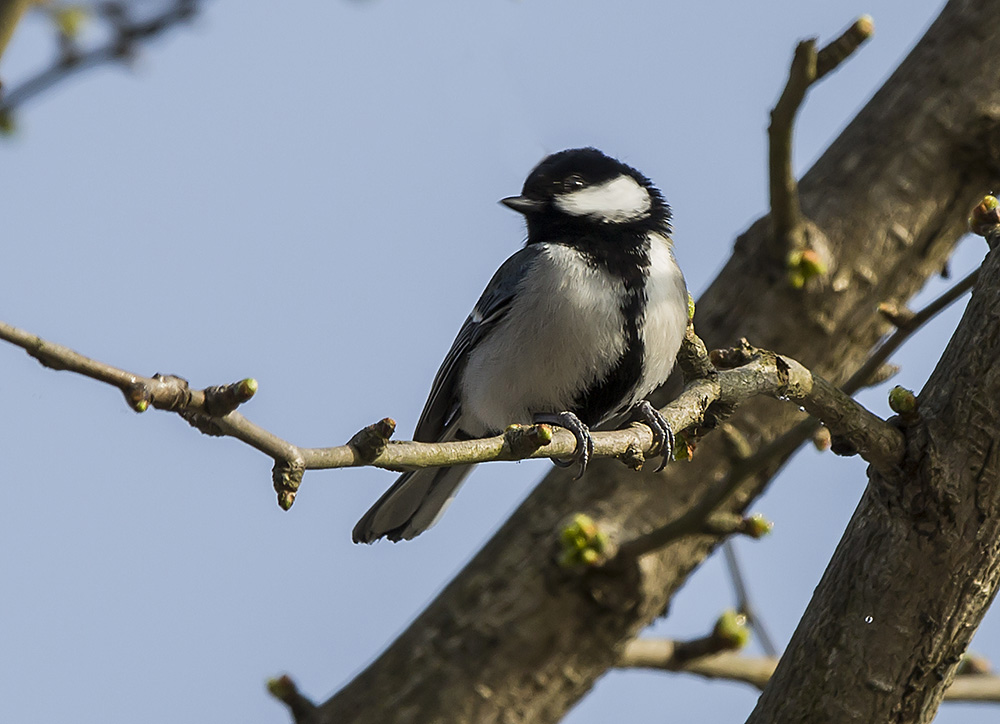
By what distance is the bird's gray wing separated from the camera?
3.86 meters

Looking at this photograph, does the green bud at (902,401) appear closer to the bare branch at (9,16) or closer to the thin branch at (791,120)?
the thin branch at (791,120)

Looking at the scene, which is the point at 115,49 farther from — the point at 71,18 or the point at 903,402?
the point at 903,402

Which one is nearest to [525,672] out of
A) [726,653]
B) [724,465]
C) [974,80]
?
[726,653]

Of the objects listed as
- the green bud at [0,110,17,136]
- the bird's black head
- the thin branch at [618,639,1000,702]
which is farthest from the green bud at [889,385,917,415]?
the green bud at [0,110,17,136]

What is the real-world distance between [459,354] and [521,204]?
605 mm

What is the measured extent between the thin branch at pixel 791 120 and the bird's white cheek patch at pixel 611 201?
0.48m

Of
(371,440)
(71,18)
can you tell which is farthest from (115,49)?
(371,440)

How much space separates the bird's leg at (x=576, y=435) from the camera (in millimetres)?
2550

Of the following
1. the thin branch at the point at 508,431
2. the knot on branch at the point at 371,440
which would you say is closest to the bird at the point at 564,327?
the thin branch at the point at 508,431

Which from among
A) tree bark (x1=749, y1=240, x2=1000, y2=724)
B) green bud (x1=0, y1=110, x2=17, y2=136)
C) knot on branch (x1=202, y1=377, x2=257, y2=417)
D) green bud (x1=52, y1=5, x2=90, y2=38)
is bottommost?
tree bark (x1=749, y1=240, x2=1000, y2=724)

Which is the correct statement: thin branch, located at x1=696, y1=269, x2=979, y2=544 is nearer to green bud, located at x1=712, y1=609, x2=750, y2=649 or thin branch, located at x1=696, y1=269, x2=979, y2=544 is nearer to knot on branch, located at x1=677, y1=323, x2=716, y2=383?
green bud, located at x1=712, y1=609, x2=750, y2=649

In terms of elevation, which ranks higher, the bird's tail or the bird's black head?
the bird's black head

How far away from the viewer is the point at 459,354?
4047 mm

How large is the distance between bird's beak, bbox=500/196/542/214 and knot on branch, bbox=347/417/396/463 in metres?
A: 2.08
